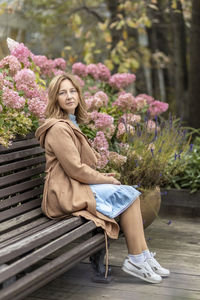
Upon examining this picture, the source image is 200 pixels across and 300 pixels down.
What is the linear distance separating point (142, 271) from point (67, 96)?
1.34 m

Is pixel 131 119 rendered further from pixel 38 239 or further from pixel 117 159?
pixel 38 239

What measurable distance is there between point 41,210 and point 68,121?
0.67 m

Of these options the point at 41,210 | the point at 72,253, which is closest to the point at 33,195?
the point at 41,210

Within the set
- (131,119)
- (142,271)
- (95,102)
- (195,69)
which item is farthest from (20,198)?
(195,69)

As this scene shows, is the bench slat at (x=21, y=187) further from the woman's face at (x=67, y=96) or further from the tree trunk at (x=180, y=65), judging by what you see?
the tree trunk at (x=180, y=65)

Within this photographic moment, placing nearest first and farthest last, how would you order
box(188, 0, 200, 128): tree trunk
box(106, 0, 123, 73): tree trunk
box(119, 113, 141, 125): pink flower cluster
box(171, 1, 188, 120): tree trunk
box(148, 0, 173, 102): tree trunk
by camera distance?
box(119, 113, 141, 125): pink flower cluster → box(188, 0, 200, 128): tree trunk → box(171, 1, 188, 120): tree trunk → box(106, 0, 123, 73): tree trunk → box(148, 0, 173, 102): tree trunk

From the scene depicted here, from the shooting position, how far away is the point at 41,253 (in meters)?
2.86

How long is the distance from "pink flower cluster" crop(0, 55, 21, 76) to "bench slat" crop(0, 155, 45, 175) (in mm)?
794

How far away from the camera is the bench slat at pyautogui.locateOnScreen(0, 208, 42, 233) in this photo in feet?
Result: 11.3

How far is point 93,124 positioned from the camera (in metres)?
4.87

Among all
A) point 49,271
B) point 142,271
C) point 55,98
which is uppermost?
point 55,98

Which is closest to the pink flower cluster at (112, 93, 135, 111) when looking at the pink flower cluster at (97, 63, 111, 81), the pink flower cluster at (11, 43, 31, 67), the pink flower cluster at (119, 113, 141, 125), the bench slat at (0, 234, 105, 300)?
the pink flower cluster at (119, 113, 141, 125)

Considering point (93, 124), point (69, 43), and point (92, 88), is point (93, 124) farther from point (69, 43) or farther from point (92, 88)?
point (69, 43)

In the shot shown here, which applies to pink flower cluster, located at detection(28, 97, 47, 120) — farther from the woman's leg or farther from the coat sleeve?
the woman's leg
